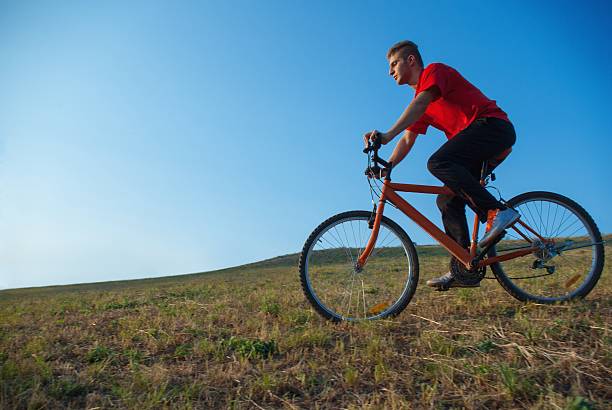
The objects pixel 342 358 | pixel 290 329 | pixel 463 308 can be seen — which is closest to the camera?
pixel 342 358

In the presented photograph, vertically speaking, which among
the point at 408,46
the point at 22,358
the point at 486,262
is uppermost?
the point at 408,46

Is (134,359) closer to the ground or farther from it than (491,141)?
closer to the ground

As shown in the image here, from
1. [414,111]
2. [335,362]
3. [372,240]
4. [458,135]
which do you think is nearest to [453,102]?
[458,135]

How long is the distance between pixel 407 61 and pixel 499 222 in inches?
96.1

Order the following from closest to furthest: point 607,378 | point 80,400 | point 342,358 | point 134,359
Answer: point 607,378 < point 80,400 < point 342,358 < point 134,359

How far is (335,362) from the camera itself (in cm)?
348

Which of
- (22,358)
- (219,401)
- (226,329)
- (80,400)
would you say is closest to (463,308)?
(226,329)

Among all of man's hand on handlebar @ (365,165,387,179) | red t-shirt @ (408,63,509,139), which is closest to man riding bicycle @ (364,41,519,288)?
red t-shirt @ (408,63,509,139)

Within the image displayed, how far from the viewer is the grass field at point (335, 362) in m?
2.83

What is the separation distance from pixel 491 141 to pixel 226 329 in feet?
13.5

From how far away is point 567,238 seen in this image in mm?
5215

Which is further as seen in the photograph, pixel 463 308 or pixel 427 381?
pixel 463 308

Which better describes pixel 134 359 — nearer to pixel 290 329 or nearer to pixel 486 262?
pixel 290 329

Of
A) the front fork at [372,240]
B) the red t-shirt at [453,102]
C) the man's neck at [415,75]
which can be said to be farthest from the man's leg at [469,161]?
the man's neck at [415,75]
